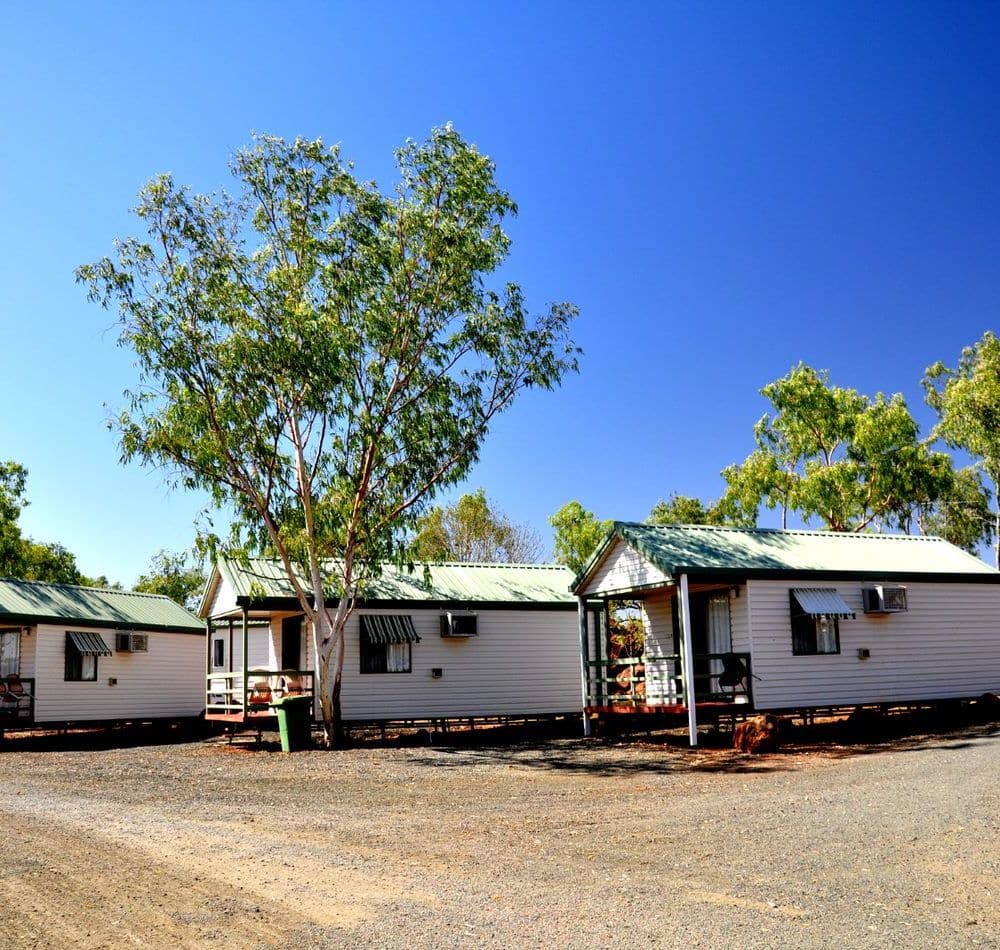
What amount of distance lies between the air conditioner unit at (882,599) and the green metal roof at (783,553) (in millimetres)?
328

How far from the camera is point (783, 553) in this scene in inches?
776

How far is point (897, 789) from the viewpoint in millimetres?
11453

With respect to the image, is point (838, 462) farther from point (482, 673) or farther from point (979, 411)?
point (482, 673)

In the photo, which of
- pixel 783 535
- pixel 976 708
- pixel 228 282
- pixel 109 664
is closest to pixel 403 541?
pixel 228 282

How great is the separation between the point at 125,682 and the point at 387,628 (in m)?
8.18

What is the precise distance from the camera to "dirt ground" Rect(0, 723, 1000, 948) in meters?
6.05

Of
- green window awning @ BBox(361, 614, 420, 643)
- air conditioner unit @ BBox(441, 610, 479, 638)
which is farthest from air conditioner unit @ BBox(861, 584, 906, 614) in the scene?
green window awning @ BBox(361, 614, 420, 643)

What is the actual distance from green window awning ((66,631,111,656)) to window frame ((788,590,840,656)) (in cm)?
1580

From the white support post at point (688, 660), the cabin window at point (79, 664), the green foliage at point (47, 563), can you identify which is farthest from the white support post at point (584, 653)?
the green foliage at point (47, 563)

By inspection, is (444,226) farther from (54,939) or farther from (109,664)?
(54,939)

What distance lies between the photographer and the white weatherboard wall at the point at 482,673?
2164 cm

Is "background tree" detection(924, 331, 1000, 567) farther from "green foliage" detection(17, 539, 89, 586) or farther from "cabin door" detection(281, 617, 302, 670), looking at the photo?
"green foliage" detection(17, 539, 89, 586)

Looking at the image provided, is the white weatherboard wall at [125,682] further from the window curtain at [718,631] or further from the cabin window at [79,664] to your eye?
the window curtain at [718,631]

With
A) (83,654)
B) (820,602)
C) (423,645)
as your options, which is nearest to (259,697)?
(423,645)
